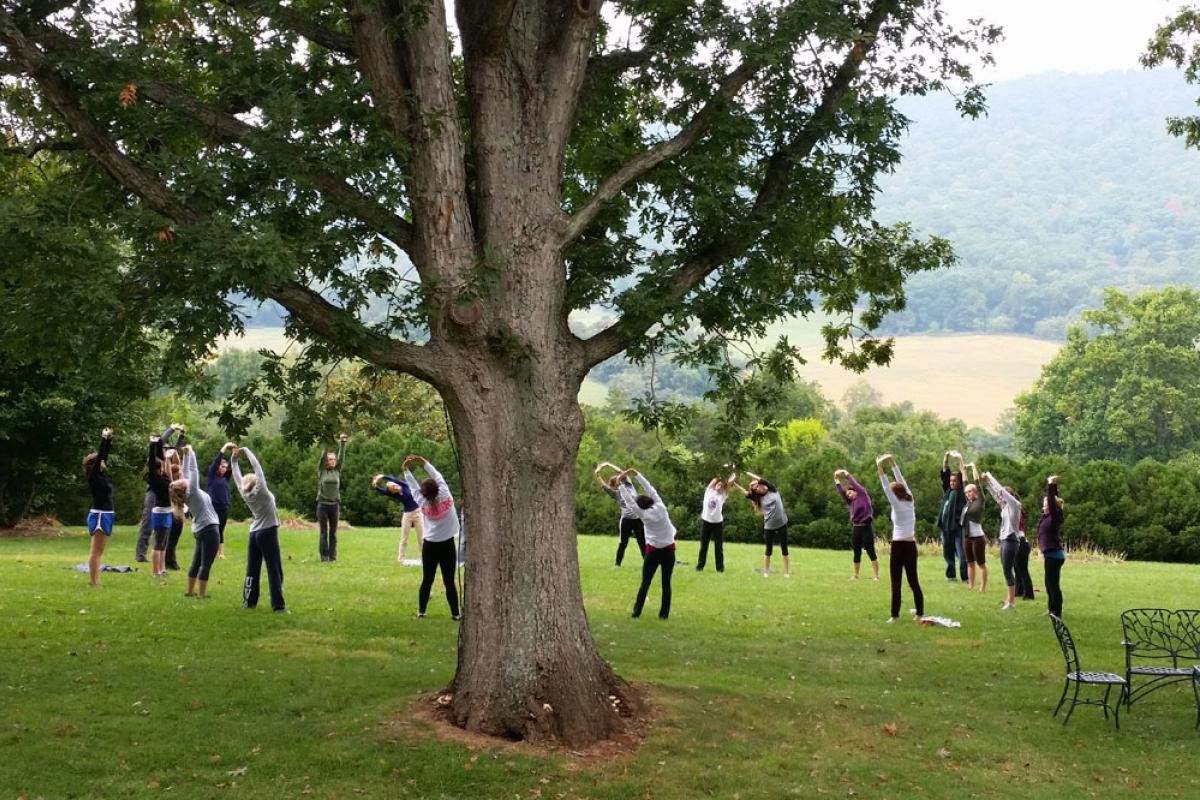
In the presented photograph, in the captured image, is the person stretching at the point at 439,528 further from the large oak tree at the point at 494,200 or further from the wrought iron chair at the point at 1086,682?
the wrought iron chair at the point at 1086,682

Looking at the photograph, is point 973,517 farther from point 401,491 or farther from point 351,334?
point 351,334

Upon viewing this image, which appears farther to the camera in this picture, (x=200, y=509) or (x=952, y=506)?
(x=952, y=506)

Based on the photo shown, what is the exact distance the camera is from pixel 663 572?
14.8m

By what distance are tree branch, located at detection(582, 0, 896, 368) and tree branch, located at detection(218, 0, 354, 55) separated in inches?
141

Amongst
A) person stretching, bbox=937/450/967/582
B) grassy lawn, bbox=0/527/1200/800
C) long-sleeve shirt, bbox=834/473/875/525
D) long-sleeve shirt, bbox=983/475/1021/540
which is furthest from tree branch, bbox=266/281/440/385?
person stretching, bbox=937/450/967/582

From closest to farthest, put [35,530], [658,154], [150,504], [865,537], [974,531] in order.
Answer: [658,154], [150,504], [974,531], [865,537], [35,530]

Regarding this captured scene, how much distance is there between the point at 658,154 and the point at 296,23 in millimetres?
3415

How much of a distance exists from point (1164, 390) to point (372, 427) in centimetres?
5100

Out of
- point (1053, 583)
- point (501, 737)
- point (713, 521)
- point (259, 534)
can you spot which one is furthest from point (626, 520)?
point (501, 737)

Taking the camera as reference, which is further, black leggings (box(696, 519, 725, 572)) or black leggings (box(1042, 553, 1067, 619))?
black leggings (box(696, 519, 725, 572))

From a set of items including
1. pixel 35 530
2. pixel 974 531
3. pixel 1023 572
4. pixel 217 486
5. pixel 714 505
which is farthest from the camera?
pixel 35 530

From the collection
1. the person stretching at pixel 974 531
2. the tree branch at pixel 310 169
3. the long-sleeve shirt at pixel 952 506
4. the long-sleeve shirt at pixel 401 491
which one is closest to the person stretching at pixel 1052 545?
the person stretching at pixel 974 531

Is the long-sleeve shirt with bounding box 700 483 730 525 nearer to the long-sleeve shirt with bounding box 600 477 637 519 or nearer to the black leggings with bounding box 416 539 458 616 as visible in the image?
the long-sleeve shirt with bounding box 600 477 637 519

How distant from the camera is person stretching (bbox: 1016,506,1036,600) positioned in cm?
1622
